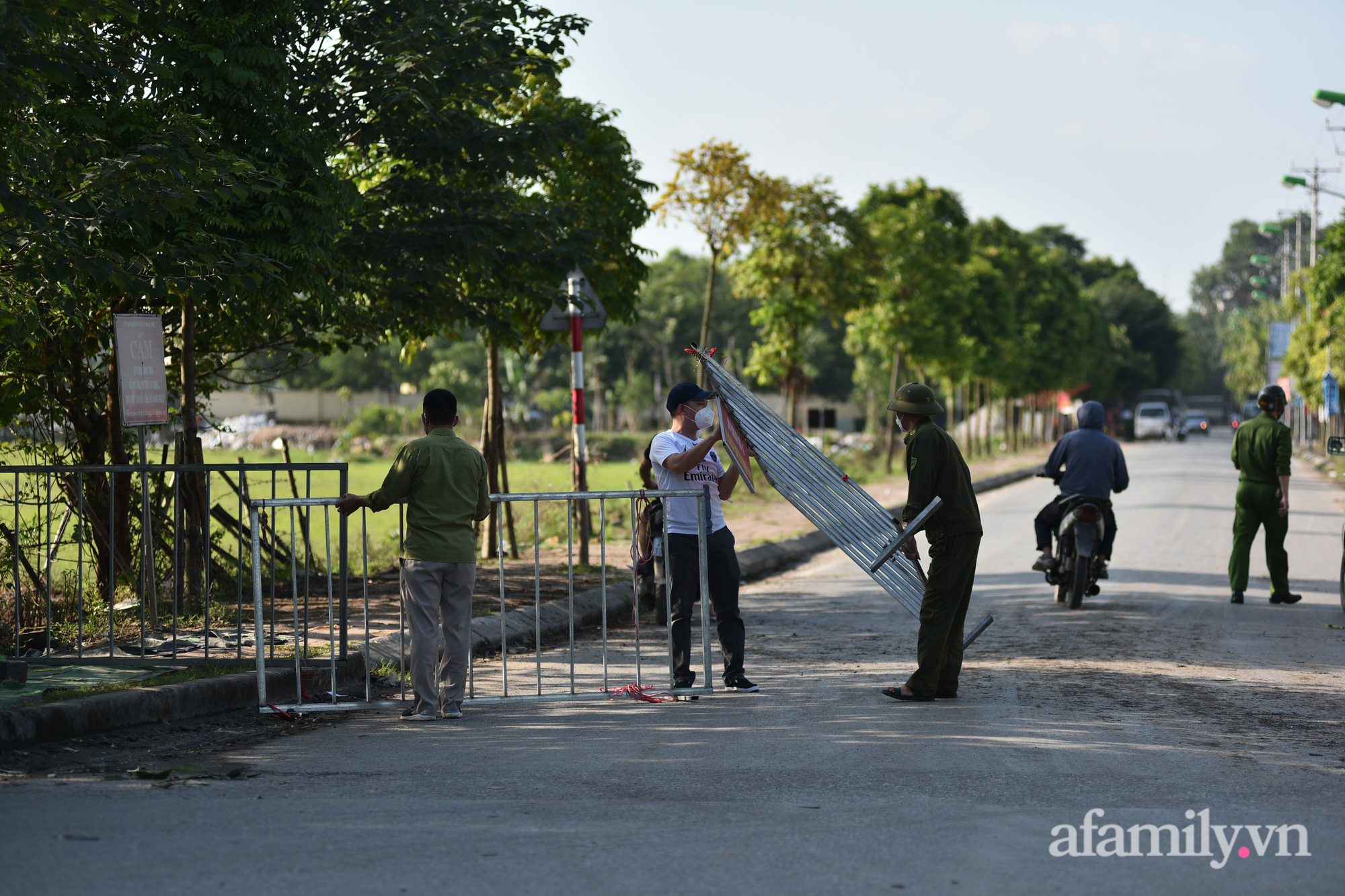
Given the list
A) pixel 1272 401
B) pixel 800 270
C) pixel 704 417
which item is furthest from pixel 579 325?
pixel 800 270

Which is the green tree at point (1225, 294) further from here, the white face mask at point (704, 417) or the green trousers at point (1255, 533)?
the white face mask at point (704, 417)

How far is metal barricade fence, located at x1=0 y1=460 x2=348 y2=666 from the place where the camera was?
7.71 meters

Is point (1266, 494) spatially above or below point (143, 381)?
below

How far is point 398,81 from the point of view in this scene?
938 centimetres

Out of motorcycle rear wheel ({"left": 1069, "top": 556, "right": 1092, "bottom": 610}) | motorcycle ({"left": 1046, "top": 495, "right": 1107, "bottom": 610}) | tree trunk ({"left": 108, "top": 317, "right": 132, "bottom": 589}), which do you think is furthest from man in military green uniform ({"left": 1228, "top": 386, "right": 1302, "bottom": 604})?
tree trunk ({"left": 108, "top": 317, "right": 132, "bottom": 589})

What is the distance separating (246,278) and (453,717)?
2956 millimetres

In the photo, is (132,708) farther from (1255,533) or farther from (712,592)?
(1255,533)

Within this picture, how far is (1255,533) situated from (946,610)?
5495 mm

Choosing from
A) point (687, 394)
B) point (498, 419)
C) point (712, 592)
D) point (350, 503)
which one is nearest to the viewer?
point (350, 503)

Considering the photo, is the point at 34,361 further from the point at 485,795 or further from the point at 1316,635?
the point at 1316,635

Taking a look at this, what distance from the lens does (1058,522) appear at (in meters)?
11.7

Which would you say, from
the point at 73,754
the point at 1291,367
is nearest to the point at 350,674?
the point at 73,754

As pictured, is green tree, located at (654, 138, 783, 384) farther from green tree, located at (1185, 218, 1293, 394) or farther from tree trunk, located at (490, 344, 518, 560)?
green tree, located at (1185, 218, 1293, 394)

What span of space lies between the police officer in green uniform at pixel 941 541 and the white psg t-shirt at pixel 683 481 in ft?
3.57
